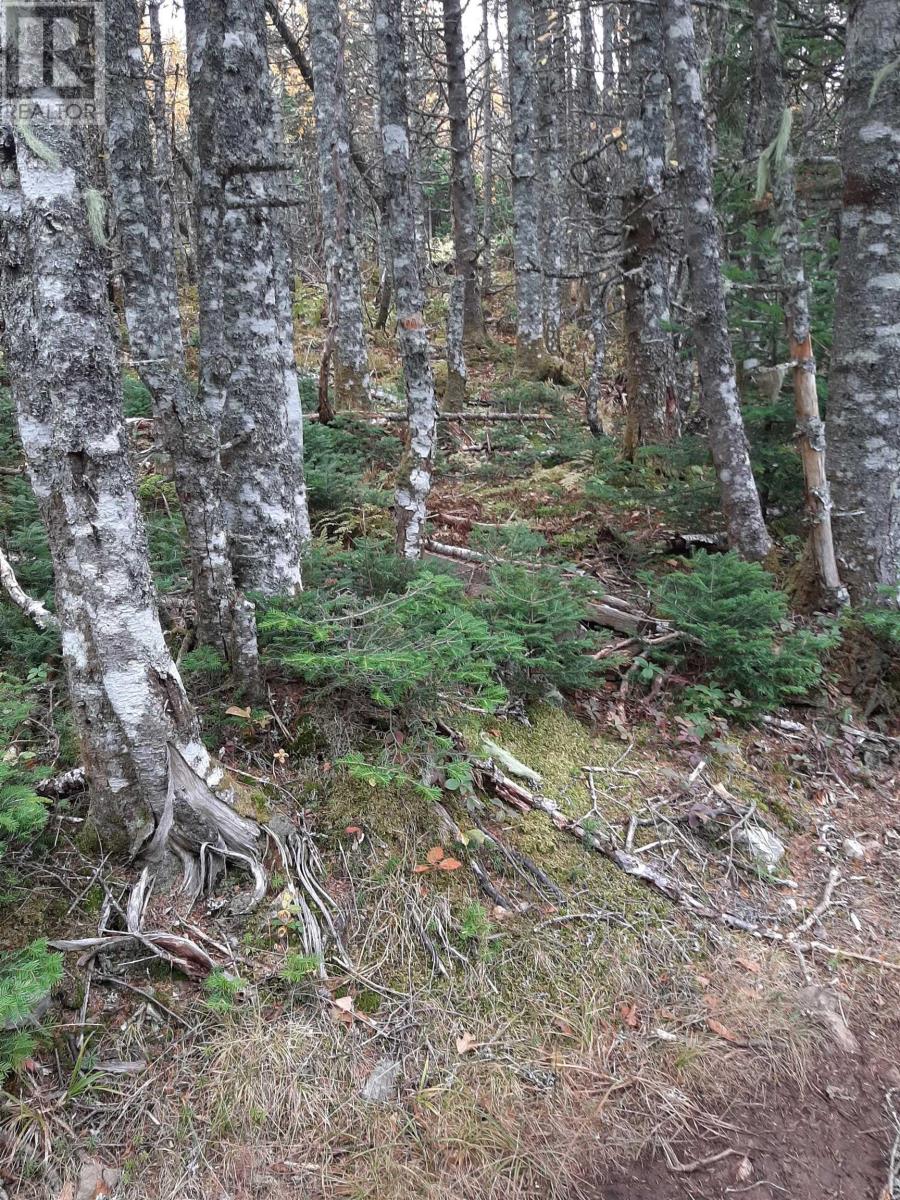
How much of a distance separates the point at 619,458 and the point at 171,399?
21.9 ft

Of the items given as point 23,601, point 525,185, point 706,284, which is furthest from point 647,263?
point 23,601

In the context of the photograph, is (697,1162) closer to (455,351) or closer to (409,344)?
(409,344)

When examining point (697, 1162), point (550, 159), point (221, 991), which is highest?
point (550, 159)

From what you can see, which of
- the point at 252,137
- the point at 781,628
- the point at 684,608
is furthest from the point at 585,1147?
the point at 252,137

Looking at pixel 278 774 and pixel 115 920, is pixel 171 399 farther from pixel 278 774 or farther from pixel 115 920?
pixel 115 920

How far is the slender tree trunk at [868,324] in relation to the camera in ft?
18.5

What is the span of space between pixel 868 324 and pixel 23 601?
256 inches

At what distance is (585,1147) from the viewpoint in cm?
298

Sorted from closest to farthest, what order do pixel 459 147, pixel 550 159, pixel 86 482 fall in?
1. pixel 86 482
2. pixel 459 147
3. pixel 550 159

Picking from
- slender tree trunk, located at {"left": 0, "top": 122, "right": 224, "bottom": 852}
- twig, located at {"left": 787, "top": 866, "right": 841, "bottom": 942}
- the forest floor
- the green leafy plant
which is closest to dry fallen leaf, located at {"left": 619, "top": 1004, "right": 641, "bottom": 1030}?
the forest floor

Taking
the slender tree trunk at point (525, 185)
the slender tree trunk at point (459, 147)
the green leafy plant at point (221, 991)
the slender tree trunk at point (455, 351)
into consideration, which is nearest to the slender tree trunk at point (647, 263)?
the slender tree trunk at point (455, 351)

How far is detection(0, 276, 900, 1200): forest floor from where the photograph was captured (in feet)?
9.19

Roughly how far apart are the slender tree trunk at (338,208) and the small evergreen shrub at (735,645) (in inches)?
257

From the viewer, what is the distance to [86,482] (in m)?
2.92
